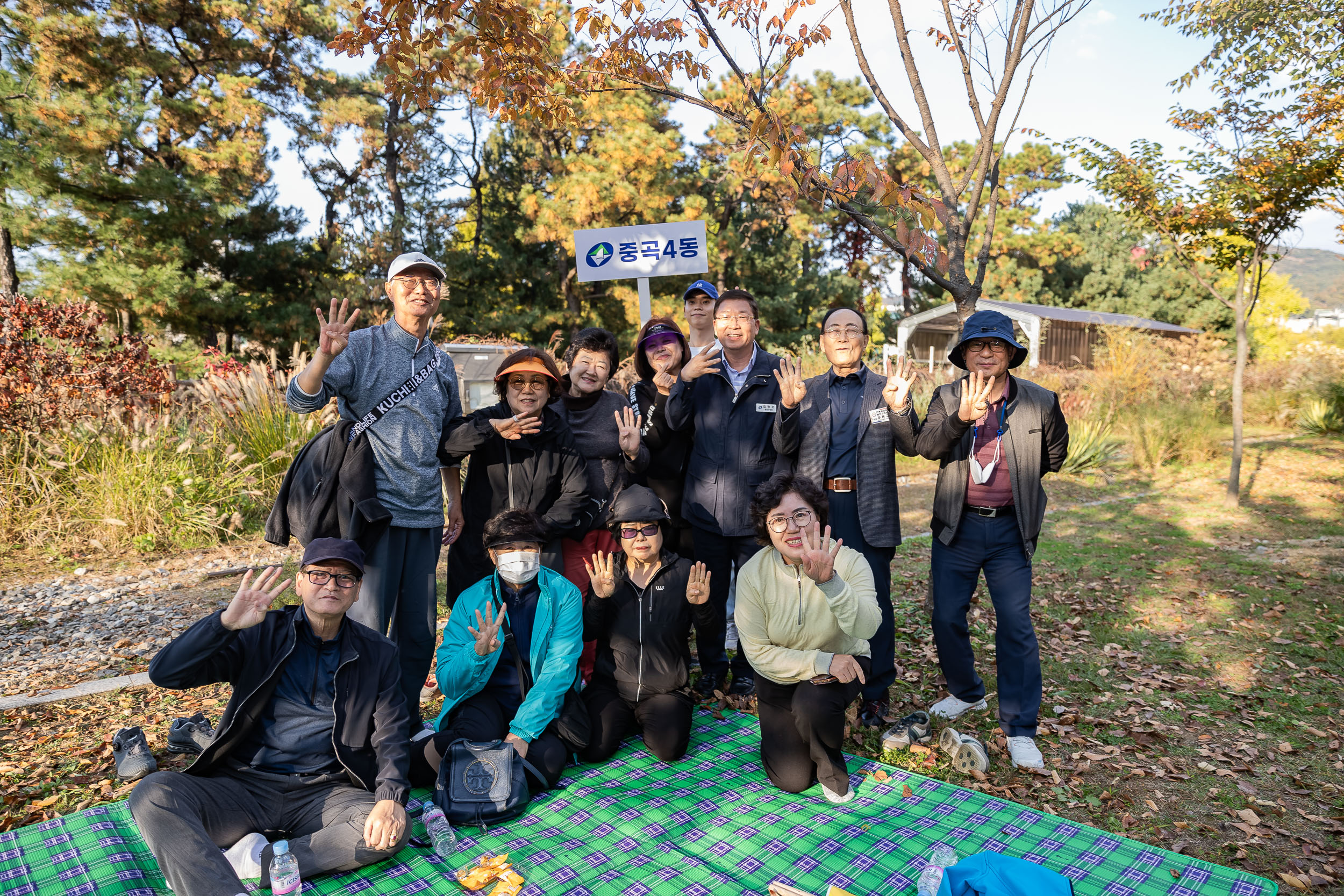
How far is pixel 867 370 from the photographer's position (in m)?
3.94

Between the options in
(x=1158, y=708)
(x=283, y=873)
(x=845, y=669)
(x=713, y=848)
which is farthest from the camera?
(x=1158, y=708)

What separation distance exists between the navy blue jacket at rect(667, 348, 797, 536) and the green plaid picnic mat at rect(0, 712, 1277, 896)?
4.21 ft

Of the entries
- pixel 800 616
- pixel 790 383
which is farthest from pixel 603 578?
pixel 790 383

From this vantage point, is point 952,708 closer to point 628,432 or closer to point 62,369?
point 628,432

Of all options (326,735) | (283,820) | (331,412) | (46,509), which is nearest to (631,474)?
(326,735)

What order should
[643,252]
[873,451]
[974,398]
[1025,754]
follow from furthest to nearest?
[643,252], [873,451], [1025,754], [974,398]

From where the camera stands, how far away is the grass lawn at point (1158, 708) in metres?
3.14

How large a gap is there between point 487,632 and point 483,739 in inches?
18.1

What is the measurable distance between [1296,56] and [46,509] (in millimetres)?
12529

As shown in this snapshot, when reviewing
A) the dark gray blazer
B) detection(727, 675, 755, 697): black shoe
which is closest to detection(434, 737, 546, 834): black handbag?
detection(727, 675, 755, 697): black shoe

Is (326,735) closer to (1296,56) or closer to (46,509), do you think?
(46,509)

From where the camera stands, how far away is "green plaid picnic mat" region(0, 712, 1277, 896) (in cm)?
263

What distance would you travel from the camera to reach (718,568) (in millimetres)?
4059

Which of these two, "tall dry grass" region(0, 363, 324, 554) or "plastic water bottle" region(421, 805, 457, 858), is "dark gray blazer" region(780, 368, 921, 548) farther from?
"tall dry grass" region(0, 363, 324, 554)
